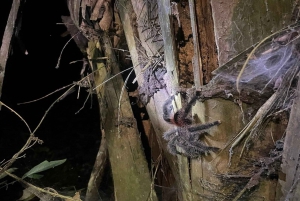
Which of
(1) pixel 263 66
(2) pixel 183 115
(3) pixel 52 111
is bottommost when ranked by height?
(3) pixel 52 111

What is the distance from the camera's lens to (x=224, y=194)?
0.90m

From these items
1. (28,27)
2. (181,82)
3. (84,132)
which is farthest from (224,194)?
(28,27)

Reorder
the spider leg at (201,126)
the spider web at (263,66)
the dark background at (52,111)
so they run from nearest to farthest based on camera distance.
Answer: the spider web at (263,66) → the spider leg at (201,126) → the dark background at (52,111)

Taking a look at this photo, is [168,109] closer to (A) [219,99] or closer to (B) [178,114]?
(B) [178,114]

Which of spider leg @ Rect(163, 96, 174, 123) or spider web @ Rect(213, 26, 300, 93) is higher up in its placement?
spider web @ Rect(213, 26, 300, 93)

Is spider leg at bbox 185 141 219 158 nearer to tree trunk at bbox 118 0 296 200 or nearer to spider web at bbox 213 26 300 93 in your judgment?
tree trunk at bbox 118 0 296 200

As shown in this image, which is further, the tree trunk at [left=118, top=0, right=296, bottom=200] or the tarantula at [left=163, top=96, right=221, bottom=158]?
the tarantula at [left=163, top=96, right=221, bottom=158]

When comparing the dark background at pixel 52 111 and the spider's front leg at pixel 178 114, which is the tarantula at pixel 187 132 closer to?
the spider's front leg at pixel 178 114

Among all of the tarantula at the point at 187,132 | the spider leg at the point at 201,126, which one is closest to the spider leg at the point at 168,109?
the tarantula at the point at 187,132

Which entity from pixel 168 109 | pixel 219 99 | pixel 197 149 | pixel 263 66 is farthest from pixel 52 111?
pixel 263 66

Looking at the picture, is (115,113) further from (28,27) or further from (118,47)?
(28,27)

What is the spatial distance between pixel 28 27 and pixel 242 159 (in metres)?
1.98

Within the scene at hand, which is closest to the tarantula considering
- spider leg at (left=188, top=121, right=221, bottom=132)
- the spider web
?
spider leg at (left=188, top=121, right=221, bottom=132)

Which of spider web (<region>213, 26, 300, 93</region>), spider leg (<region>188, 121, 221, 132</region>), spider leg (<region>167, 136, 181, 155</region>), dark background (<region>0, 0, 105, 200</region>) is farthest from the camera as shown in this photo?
dark background (<region>0, 0, 105, 200</region>)
